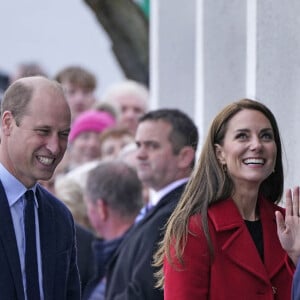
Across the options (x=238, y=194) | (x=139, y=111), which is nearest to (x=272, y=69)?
(x=238, y=194)

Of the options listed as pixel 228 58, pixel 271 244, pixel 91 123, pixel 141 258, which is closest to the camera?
pixel 271 244

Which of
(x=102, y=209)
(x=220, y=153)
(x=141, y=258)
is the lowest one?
(x=141, y=258)

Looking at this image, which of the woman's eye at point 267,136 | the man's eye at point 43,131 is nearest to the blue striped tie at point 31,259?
the man's eye at point 43,131

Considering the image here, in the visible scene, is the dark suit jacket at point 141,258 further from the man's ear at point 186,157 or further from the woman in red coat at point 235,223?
the woman in red coat at point 235,223

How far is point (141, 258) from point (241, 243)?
153cm

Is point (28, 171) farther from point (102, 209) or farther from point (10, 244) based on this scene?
point (102, 209)

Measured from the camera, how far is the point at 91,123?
12.4 meters

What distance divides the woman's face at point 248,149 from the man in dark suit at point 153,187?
122cm

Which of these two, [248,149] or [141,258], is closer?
[248,149]

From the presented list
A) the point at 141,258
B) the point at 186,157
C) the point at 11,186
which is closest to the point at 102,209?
the point at 186,157

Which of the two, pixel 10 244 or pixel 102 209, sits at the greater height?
pixel 10 244

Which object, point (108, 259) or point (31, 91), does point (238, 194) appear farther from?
point (108, 259)

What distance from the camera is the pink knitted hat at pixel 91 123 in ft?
40.5

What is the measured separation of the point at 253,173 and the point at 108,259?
273 centimetres
